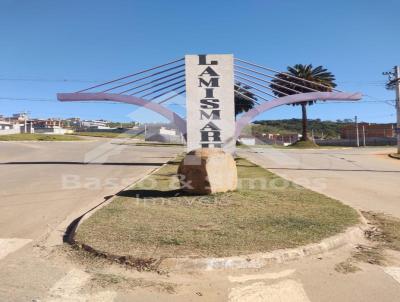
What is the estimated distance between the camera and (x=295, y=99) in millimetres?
25594

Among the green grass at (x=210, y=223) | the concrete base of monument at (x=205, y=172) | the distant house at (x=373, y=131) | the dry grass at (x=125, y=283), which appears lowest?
the dry grass at (x=125, y=283)

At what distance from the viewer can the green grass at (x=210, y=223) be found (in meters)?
5.95

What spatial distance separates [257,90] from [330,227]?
19.0m

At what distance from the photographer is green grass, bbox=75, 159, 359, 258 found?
595 cm

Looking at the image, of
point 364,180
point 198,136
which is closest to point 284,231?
point 364,180

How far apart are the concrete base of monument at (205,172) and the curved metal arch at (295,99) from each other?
47.6 feet

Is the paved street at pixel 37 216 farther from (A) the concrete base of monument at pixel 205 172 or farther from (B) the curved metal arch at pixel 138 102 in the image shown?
(B) the curved metal arch at pixel 138 102

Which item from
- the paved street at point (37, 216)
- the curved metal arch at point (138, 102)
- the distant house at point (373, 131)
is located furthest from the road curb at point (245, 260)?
the distant house at point (373, 131)

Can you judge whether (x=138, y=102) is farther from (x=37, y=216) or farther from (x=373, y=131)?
(x=373, y=131)

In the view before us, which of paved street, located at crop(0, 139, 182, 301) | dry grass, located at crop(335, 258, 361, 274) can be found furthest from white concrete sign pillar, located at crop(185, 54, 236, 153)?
dry grass, located at crop(335, 258, 361, 274)

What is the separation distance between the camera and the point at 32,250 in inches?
247

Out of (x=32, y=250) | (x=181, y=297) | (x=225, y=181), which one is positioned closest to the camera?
(x=181, y=297)

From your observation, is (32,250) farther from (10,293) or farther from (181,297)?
(181,297)

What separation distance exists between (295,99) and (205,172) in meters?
16.7
